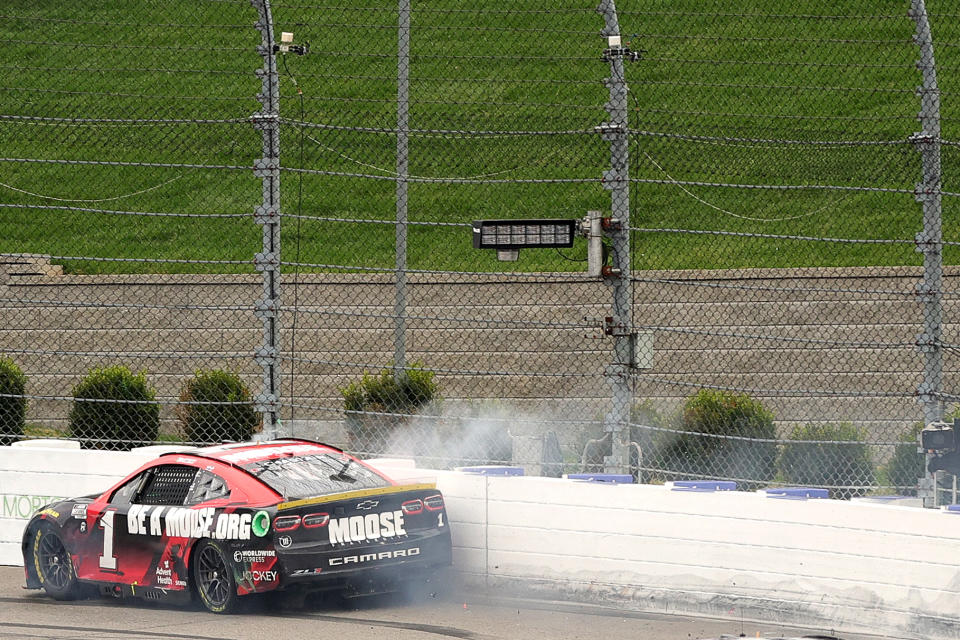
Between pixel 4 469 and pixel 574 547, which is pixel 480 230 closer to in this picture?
pixel 574 547

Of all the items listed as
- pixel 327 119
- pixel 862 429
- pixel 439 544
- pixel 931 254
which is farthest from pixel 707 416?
pixel 327 119

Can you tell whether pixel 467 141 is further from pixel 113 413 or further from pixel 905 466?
pixel 905 466

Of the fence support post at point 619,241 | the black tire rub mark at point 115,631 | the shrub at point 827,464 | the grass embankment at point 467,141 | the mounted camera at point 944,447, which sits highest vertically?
the grass embankment at point 467,141

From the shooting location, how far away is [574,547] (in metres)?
9.95

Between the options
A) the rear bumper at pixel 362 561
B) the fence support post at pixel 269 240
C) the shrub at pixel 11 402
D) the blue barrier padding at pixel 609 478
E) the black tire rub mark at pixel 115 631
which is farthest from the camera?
the shrub at pixel 11 402

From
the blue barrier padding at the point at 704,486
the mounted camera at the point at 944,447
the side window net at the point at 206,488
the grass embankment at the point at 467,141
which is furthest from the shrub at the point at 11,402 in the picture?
the mounted camera at the point at 944,447

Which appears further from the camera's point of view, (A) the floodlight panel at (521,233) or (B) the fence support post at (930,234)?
(A) the floodlight panel at (521,233)

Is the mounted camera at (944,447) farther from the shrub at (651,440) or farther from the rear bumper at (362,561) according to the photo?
the rear bumper at (362,561)

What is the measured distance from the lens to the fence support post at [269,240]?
11.5 meters

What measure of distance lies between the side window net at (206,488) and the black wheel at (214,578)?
0.32 metres

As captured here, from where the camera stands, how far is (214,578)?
370 inches

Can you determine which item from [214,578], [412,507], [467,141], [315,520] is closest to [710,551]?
[412,507]

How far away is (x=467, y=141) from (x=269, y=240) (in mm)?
11185

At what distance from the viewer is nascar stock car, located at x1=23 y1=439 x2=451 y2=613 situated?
357 inches
